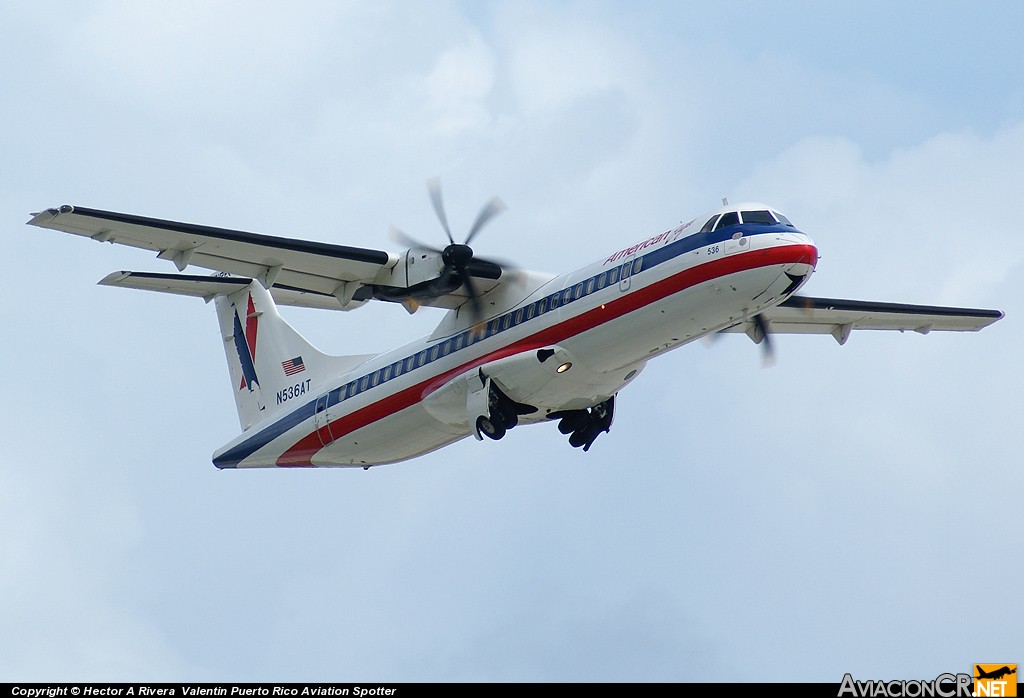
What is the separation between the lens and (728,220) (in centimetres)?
1812

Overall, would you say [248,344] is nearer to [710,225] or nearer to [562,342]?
[562,342]

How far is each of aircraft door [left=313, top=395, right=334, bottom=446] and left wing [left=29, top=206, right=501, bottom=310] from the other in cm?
160

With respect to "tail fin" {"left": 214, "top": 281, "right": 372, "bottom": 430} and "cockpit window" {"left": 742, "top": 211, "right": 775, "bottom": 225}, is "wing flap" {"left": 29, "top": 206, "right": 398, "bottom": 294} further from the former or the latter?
"cockpit window" {"left": 742, "top": 211, "right": 775, "bottom": 225}

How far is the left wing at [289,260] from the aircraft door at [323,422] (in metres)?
1.60

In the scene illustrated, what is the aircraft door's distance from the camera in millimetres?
21594

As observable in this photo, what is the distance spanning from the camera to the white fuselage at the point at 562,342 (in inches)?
703

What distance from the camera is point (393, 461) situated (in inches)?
857

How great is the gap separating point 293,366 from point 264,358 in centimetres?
88

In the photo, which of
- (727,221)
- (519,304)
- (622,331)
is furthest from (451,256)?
(727,221)

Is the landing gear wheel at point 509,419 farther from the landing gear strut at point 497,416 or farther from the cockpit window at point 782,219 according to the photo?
the cockpit window at point 782,219

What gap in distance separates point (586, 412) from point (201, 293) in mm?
6868

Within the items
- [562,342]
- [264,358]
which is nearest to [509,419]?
[562,342]

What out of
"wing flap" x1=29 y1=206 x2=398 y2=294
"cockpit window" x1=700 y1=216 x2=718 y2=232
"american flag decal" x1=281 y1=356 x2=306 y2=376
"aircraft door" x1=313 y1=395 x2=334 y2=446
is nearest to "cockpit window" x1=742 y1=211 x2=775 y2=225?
"cockpit window" x1=700 y1=216 x2=718 y2=232

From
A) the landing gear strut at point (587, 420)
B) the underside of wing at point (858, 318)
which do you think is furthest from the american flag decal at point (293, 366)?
the underside of wing at point (858, 318)
